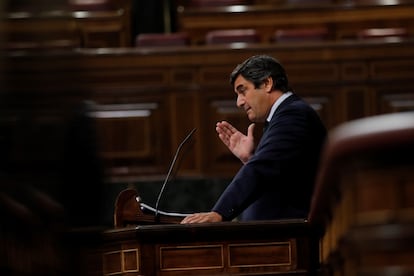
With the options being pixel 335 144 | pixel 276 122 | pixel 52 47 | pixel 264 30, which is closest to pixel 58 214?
pixel 52 47

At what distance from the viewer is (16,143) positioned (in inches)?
61.5

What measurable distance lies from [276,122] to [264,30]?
3096mm

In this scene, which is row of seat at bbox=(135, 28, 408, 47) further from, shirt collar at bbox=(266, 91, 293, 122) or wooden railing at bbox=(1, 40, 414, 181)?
shirt collar at bbox=(266, 91, 293, 122)

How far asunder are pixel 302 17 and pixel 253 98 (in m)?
2.88

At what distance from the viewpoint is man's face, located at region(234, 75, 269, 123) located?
478 centimetres

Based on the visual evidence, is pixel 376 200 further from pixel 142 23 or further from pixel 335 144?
pixel 142 23

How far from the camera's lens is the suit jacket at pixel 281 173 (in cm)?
442

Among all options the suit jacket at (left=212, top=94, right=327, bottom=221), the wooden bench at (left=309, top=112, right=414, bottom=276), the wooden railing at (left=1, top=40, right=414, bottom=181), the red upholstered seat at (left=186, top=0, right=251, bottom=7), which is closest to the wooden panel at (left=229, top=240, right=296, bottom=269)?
the suit jacket at (left=212, top=94, right=327, bottom=221)

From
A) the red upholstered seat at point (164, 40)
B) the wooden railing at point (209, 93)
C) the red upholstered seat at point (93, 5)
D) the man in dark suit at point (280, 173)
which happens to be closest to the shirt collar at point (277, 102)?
the man in dark suit at point (280, 173)

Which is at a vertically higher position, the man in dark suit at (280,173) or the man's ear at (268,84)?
the man's ear at (268,84)

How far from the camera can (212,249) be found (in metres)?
4.23

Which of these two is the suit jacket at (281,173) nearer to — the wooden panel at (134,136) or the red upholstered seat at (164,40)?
the wooden panel at (134,136)

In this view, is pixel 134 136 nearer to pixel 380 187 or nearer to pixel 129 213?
pixel 129 213

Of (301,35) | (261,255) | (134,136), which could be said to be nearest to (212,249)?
(261,255)
